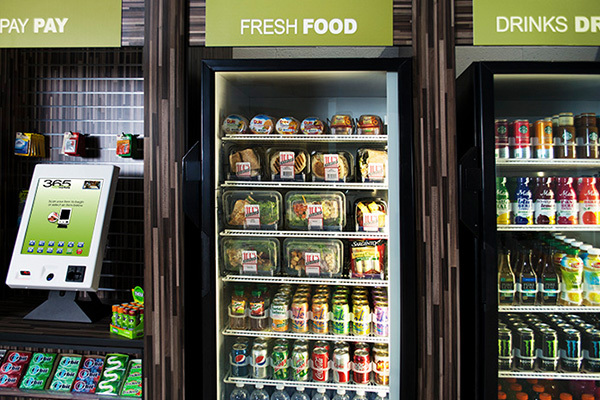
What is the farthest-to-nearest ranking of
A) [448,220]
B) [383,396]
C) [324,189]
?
1. [324,189]
2. [383,396]
3. [448,220]

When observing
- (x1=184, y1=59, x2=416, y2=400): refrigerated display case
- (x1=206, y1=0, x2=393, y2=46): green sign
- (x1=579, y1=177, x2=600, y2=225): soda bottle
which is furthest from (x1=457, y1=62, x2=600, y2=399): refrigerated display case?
(x1=206, y1=0, x2=393, y2=46): green sign

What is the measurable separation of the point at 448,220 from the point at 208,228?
117cm

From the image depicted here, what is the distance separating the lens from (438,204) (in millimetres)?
1929

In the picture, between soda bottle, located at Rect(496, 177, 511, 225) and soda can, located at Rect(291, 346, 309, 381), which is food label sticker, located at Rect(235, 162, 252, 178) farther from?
soda bottle, located at Rect(496, 177, 511, 225)

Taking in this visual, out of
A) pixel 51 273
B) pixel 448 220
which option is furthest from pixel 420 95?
pixel 51 273

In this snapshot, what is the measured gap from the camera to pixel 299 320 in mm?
2156

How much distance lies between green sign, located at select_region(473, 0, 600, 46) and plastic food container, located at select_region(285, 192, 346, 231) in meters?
1.06

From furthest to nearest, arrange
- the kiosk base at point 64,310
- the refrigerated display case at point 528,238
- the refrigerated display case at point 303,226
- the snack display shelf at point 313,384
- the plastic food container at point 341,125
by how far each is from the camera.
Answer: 1. the kiosk base at point 64,310
2. the plastic food container at point 341,125
3. the snack display shelf at point 313,384
4. the refrigerated display case at point 303,226
5. the refrigerated display case at point 528,238

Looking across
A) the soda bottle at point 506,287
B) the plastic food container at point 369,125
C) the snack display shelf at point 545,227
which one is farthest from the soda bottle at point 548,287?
the plastic food container at point 369,125

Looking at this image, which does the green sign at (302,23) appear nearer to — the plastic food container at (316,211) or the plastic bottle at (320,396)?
the plastic food container at (316,211)

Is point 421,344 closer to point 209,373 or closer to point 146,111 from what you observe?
point 209,373

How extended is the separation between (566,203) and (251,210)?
1647 mm

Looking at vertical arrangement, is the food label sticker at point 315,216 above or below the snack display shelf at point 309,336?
above

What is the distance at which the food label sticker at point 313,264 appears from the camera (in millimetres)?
2176
